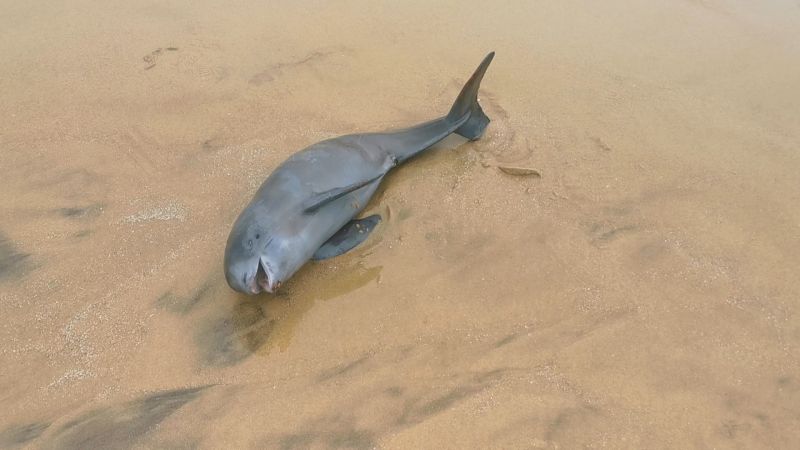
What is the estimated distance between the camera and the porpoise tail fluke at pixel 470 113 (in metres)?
4.35

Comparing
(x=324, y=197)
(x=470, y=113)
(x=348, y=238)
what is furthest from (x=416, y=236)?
(x=470, y=113)

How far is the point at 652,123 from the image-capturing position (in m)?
4.68

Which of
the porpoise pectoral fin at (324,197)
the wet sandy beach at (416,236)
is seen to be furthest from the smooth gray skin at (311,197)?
the wet sandy beach at (416,236)

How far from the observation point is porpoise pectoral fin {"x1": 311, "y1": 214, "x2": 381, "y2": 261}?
3.56 metres

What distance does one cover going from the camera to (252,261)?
3.21 m

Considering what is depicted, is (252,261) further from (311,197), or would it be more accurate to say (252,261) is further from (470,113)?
(470,113)

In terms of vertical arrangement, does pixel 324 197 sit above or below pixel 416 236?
above

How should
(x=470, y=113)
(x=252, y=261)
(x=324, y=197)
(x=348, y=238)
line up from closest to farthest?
(x=252, y=261) → (x=324, y=197) → (x=348, y=238) → (x=470, y=113)

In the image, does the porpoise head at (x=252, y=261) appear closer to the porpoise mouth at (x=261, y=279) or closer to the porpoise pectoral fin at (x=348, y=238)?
the porpoise mouth at (x=261, y=279)

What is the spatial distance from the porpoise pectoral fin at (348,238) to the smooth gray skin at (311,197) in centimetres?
4

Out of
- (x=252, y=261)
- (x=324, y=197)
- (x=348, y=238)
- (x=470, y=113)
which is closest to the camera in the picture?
(x=252, y=261)

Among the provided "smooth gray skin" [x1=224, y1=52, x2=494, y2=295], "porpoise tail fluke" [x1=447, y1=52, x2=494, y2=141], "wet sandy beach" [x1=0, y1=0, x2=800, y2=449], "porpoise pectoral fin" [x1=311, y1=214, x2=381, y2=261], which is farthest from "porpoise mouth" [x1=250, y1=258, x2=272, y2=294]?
"porpoise tail fluke" [x1=447, y1=52, x2=494, y2=141]

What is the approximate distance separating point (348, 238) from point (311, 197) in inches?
14.2

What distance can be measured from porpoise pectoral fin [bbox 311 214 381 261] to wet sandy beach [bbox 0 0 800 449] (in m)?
0.08
